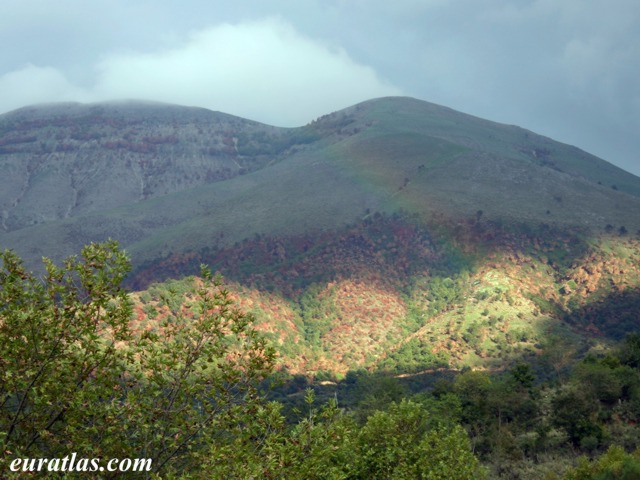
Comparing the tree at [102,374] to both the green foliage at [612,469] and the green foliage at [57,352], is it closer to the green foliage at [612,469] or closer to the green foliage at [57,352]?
the green foliage at [57,352]

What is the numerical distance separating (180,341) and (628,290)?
135436mm

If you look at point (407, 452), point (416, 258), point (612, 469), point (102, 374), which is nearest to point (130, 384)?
point (102, 374)

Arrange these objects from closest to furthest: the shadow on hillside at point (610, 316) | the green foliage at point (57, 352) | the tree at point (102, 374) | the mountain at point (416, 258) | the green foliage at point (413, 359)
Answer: the green foliage at point (57, 352) < the tree at point (102, 374) < the green foliage at point (413, 359) < the shadow on hillside at point (610, 316) < the mountain at point (416, 258)

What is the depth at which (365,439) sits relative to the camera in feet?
101

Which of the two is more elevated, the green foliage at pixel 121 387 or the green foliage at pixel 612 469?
the green foliage at pixel 121 387

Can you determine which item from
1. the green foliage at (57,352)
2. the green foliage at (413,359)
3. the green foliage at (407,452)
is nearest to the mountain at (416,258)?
the green foliage at (413,359)

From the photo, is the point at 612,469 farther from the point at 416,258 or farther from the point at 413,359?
the point at 416,258

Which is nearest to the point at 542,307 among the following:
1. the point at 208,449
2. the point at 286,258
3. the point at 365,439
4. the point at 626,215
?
the point at 626,215

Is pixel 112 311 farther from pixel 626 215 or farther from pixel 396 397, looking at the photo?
pixel 626 215

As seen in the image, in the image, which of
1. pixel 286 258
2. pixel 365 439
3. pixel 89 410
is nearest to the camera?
pixel 89 410

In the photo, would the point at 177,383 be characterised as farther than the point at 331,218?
No

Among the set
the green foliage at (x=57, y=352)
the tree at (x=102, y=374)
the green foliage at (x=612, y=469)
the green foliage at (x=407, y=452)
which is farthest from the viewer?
the green foliage at (x=612, y=469)

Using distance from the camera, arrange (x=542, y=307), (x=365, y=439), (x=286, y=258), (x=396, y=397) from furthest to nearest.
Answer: (x=286, y=258) → (x=542, y=307) → (x=396, y=397) → (x=365, y=439)

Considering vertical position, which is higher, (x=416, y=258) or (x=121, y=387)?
(x=416, y=258)
